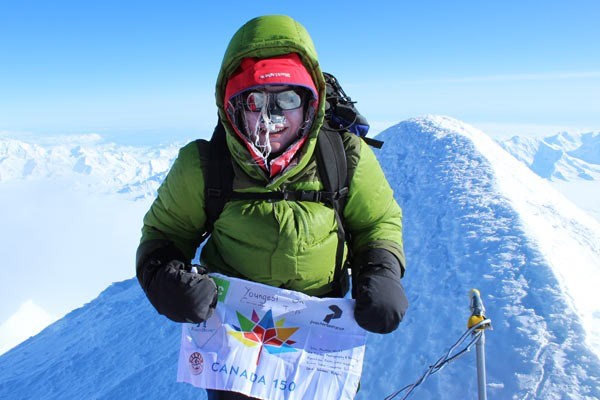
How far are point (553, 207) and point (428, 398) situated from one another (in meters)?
4.60

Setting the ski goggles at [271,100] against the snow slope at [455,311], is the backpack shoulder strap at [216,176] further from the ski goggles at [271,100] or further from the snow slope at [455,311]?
the snow slope at [455,311]

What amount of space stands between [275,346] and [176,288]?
0.60 m

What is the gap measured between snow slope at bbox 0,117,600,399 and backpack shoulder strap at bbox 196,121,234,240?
120 inches

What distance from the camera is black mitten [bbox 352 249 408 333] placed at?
5.62 feet

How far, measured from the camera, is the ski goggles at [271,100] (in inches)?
70.1

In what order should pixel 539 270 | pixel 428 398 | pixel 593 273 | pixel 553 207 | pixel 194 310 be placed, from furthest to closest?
pixel 553 207, pixel 593 273, pixel 539 270, pixel 428 398, pixel 194 310

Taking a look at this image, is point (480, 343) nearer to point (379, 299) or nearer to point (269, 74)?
point (379, 299)

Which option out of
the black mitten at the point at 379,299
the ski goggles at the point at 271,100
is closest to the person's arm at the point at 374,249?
the black mitten at the point at 379,299

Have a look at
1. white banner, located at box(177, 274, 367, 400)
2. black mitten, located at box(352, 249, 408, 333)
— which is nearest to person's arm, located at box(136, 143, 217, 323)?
white banner, located at box(177, 274, 367, 400)

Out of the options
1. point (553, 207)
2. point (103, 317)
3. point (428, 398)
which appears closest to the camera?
point (428, 398)

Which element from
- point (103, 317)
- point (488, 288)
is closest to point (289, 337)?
point (488, 288)

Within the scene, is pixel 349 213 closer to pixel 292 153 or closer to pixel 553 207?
pixel 292 153

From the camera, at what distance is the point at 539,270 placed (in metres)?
4.41

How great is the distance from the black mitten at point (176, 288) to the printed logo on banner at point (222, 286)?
0.08m
